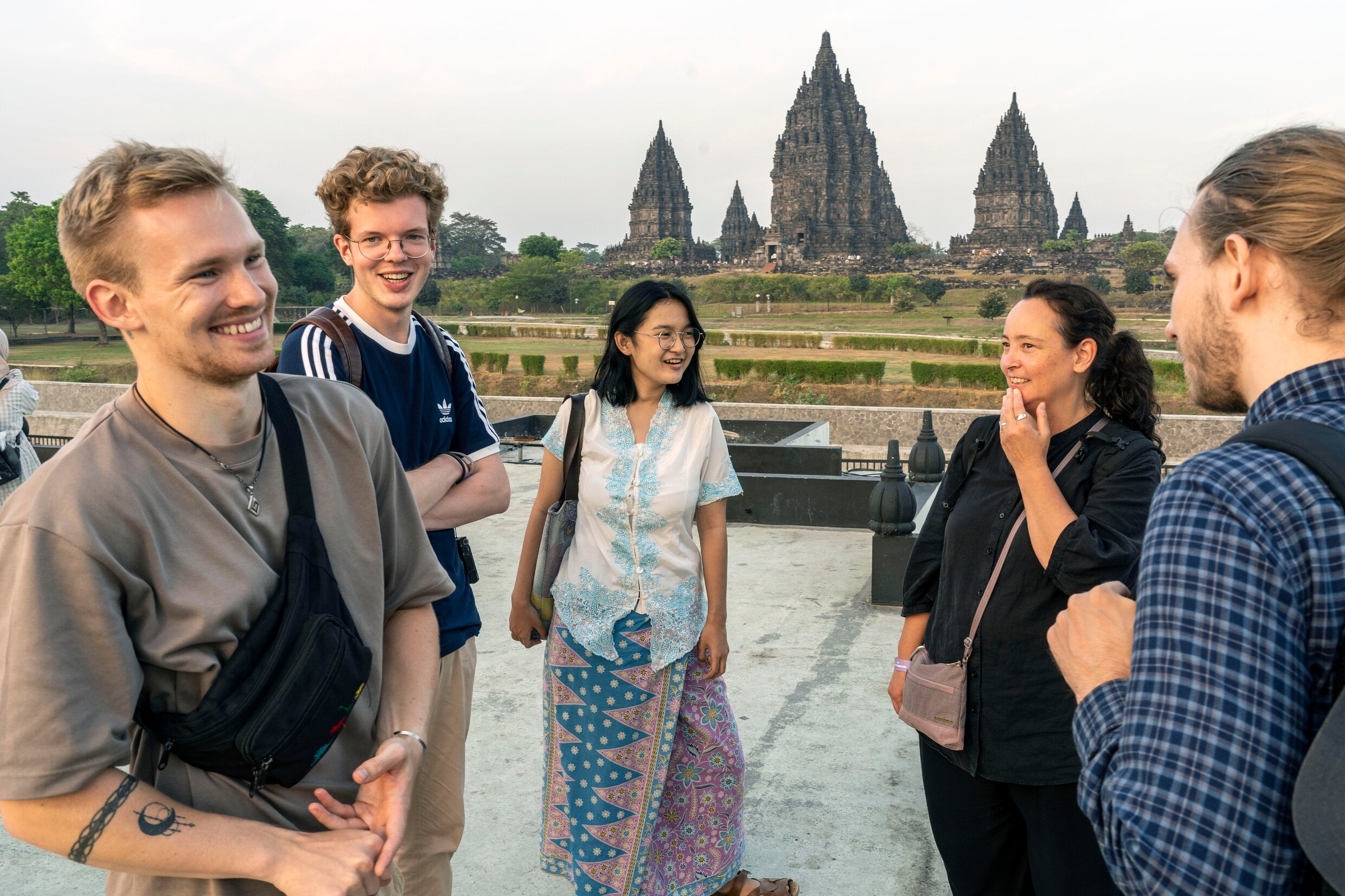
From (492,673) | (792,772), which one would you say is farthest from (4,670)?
(492,673)

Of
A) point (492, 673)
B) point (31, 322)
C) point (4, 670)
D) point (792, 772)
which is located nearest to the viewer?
point (4, 670)

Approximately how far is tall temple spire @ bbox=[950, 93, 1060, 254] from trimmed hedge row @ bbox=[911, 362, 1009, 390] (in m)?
48.2

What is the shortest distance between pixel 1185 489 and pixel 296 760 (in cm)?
104

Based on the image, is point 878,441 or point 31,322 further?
point 31,322

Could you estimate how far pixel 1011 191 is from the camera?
65438 millimetres

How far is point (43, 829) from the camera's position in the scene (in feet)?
3.42

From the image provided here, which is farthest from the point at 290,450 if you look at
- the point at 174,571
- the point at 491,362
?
the point at 491,362

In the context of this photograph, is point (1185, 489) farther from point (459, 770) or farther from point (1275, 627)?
point (459, 770)

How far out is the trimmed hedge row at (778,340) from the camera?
28.2m

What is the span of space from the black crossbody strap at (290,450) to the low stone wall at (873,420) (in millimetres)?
9119

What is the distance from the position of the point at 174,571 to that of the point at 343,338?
85cm

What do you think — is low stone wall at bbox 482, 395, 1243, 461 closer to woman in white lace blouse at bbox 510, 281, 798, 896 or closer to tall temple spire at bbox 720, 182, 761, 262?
woman in white lace blouse at bbox 510, 281, 798, 896

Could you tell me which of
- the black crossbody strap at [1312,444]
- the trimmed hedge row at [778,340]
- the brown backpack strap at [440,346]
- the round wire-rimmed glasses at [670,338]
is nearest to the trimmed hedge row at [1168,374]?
the trimmed hedge row at [778,340]

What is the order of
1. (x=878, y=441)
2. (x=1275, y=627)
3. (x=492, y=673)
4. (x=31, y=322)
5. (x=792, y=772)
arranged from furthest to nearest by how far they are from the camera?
(x=31, y=322), (x=878, y=441), (x=492, y=673), (x=792, y=772), (x=1275, y=627)
